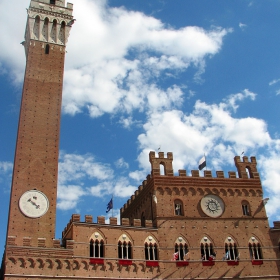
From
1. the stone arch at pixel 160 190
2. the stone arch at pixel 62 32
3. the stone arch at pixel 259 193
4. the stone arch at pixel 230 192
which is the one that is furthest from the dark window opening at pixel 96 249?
the stone arch at pixel 62 32

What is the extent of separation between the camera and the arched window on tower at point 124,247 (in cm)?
3288

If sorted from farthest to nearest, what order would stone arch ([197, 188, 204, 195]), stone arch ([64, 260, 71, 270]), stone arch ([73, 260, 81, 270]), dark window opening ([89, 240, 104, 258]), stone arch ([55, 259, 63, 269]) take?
stone arch ([197, 188, 204, 195]), dark window opening ([89, 240, 104, 258]), stone arch ([73, 260, 81, 270]), stone arch ([64, 260, 71, 270]), stone arch ([55, 259, 63, 269])

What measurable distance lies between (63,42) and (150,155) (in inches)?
591

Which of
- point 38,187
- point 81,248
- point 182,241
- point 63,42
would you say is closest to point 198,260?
point 182,241

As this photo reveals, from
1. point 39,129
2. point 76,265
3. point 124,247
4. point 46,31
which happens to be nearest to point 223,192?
point 124,247

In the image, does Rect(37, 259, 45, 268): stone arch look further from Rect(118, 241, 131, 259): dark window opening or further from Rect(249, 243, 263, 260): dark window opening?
Rect(249, 243, 263, 260): dark window opening

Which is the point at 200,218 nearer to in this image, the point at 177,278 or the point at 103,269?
the point at 177,278

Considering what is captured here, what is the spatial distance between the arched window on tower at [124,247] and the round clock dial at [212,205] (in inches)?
308

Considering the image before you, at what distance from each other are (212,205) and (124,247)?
935 cm

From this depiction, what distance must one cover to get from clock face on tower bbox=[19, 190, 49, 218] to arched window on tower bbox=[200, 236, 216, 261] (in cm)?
1358

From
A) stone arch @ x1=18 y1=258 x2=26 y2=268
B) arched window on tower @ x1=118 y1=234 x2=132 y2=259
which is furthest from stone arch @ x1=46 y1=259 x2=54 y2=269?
arched window on tower @ x1=118 y1=234 x2=132 y2=259

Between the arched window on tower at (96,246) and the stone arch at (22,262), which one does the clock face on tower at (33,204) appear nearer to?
the stone arch at (22,262)

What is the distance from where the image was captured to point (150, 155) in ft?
127

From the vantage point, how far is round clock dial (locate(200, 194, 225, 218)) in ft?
121
